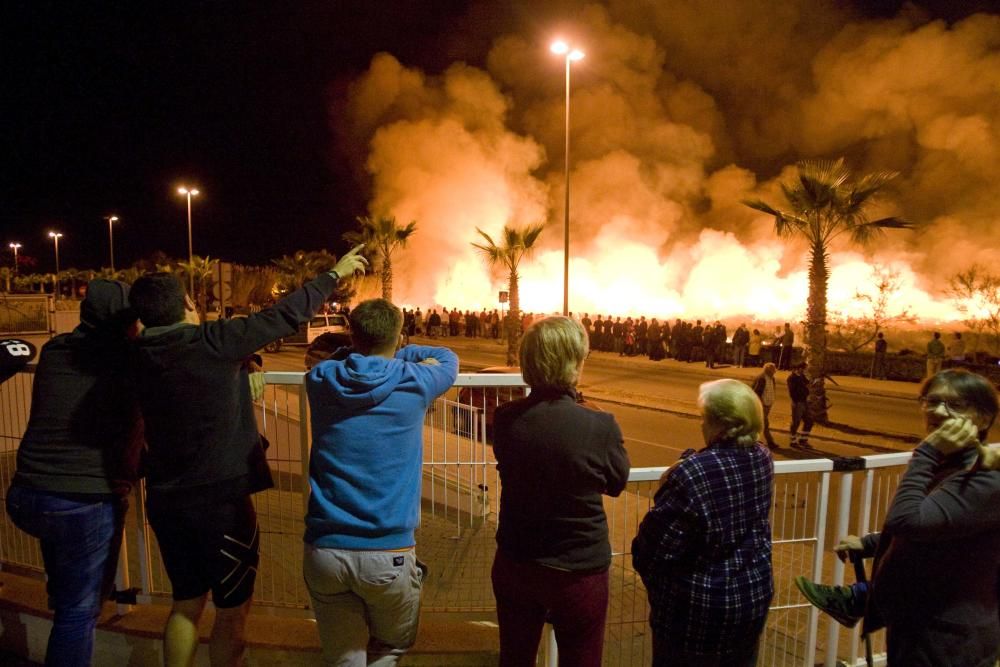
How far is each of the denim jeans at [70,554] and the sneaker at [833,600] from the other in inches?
111

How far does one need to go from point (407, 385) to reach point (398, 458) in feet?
0.86

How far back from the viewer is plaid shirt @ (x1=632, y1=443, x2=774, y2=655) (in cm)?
211

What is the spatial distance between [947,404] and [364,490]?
205 cm

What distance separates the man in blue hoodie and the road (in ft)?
24.0

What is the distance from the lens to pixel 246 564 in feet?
8.16

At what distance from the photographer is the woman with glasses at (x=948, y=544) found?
6.75 feet

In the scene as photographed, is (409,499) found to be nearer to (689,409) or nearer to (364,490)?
(364,490)

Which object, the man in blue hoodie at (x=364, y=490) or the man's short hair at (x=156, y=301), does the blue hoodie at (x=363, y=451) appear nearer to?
the man in blue hoodie at (x=364, y=490)

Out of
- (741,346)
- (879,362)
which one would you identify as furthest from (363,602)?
(879,362)

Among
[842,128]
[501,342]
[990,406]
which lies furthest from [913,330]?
[990,406]

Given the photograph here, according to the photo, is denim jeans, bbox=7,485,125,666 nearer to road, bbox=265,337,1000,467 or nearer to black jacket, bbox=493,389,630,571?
black jacket, bbox=493,389,630,571

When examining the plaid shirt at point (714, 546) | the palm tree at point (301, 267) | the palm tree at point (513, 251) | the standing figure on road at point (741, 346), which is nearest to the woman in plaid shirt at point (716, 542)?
the plaid shirt at point (714, 546)

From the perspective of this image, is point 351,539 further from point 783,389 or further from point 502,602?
point 783,389

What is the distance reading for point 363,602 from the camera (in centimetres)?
235
